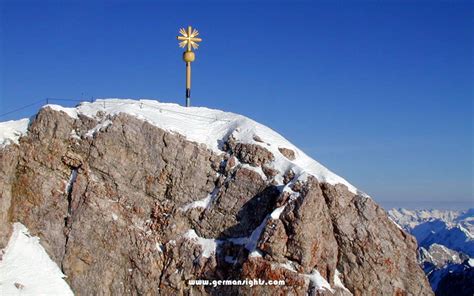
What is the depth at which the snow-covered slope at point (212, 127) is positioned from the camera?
4667cm

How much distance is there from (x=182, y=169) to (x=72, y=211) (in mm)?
10699

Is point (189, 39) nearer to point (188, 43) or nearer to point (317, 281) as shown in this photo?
point (188, 43)

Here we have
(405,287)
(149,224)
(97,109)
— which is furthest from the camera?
(97,109)

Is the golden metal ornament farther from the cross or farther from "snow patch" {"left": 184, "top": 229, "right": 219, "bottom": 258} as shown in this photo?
"snow patch" {"left": 184, "top": 229, "right": 219, "bottom": 258}

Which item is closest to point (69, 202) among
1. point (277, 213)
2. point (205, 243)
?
point (205, 243)

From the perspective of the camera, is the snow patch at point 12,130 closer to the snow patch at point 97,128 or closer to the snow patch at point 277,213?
the snow patch at point 97,128

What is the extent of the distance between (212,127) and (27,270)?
2172cm

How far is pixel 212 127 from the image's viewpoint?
51.4 meters

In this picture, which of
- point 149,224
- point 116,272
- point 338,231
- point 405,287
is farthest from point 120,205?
point 405,287

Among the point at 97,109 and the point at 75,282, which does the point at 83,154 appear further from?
the point at 75,282

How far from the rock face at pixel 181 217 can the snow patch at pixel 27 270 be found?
0.73 metres

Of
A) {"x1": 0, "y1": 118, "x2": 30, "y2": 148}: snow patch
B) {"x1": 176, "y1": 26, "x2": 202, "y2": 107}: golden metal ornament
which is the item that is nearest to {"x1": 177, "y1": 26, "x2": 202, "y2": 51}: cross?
{"x1": 176, "y1": 26, "x2": 202, "y2": 107}: golden metal ornament

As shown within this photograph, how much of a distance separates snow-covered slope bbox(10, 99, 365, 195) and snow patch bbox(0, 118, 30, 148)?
301 centimetres

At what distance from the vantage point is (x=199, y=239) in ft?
146
